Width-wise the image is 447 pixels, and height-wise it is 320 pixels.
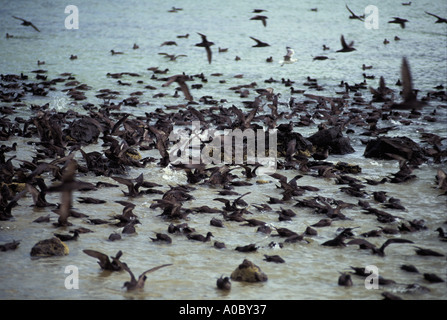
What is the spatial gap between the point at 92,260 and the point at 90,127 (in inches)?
165

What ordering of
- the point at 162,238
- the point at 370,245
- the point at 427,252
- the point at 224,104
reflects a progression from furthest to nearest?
the point at 224,104, the point at 162,238, the point at 370,245, the point at 427,252

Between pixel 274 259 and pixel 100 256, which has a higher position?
pixel 100 256

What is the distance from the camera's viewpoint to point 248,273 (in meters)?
3.55

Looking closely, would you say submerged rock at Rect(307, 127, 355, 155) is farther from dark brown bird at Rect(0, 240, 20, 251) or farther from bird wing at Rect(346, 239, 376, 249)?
dark brown bird at Rect(0, 240, 20, 251)

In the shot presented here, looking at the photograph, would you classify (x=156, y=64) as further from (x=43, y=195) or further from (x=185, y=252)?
(x=185, y=252)

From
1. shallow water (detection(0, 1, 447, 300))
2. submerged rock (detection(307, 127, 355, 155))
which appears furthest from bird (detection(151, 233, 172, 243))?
submerged rock (detection(307, 127, 355, 155))

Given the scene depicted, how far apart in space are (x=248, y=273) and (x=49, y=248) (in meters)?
1.49

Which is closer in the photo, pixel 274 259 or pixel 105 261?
pixel 105 261

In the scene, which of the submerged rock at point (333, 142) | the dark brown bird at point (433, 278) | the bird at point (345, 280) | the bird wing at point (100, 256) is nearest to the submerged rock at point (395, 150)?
the submerged rock at point (333, 142)

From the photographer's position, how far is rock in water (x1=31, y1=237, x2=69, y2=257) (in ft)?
12.7

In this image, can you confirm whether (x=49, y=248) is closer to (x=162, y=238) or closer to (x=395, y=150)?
(x=162, y=238)

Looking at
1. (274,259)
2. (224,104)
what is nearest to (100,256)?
(274,259)

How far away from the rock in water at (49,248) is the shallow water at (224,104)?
0.25 ft

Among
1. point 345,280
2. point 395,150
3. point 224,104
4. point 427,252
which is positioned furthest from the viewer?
point 224,104
